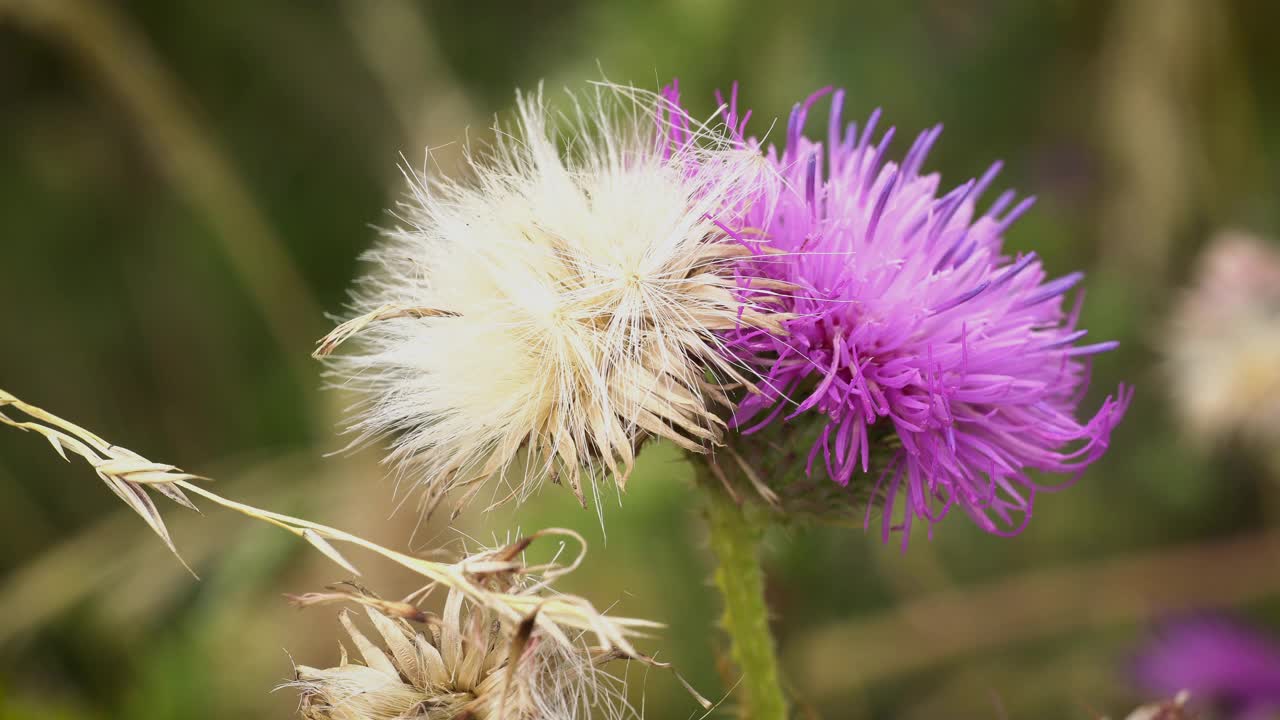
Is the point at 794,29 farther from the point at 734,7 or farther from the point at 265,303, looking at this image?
the point at 265,303

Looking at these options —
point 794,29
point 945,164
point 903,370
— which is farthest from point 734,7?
point 903,370

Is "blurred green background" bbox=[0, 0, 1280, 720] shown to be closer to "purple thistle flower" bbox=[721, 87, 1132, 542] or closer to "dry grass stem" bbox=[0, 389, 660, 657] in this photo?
"purple thistle flower" bbox=[721, 87, 1132, 542]

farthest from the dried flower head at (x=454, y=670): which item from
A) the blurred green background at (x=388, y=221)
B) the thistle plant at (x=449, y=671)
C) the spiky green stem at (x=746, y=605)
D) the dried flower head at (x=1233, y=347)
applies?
the dried flower head at (x=1233, y=347)

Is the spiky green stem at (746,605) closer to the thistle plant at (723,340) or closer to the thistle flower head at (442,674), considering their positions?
the thistle plant at (723,340)

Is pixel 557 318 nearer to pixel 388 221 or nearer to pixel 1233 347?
pixel 388 221

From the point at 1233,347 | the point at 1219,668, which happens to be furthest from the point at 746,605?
the point at 1233,347

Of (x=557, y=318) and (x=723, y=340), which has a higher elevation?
(x=557, y=318)
